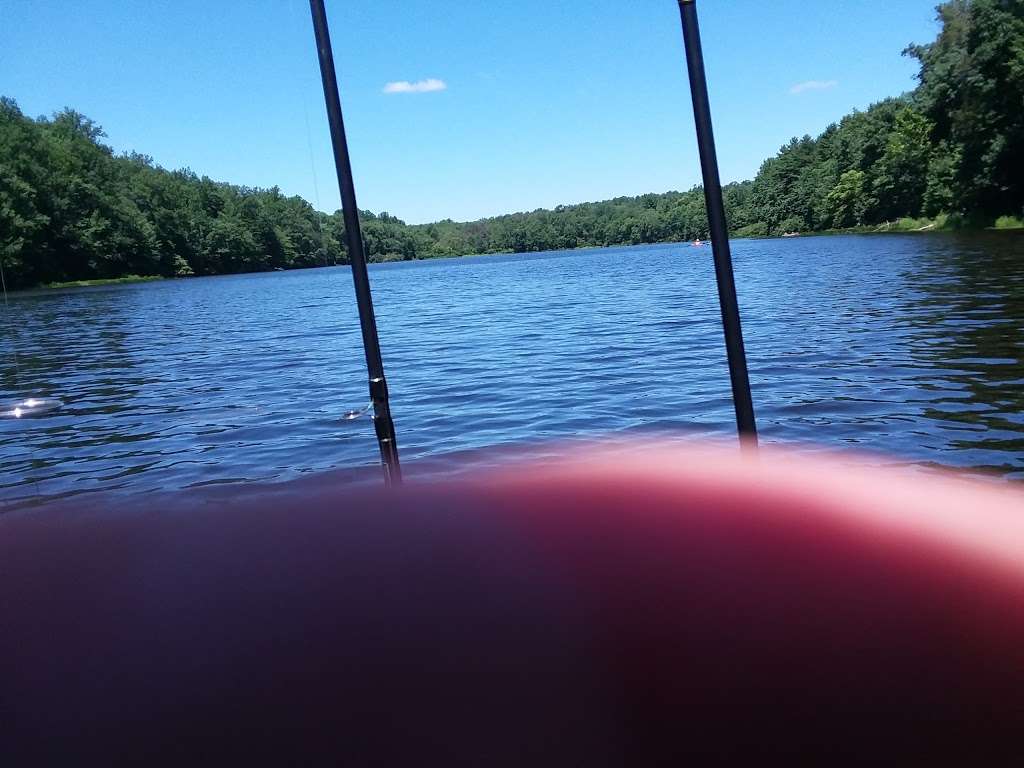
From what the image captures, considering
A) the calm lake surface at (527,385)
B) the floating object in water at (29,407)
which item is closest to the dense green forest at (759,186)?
the calm lake surface at (527,385)

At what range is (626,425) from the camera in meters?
10.5

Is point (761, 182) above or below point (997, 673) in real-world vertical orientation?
above

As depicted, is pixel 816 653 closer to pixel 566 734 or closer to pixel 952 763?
pixel 952 763

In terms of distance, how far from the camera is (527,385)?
46.5ft

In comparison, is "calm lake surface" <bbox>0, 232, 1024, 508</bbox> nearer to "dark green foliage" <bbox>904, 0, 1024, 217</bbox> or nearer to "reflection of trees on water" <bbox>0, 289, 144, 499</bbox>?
"reflection of trees on water" <bbox>0, 289, 144, 499</bbox>

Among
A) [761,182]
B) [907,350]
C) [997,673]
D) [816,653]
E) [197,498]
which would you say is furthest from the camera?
[761,182]

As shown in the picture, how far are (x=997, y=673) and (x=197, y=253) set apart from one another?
5486 inches

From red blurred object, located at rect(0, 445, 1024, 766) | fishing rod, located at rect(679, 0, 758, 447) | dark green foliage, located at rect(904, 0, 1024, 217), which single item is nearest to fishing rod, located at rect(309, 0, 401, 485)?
red blurred object, located at rect(0, 445, 1024, 766)

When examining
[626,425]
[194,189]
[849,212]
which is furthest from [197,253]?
[626,425]

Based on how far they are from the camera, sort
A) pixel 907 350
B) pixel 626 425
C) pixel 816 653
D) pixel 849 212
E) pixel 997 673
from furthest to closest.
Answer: pixel 849 212 → pixel 907 350 → pixel 626 425 → pixel 816 653 → pixel 997 673

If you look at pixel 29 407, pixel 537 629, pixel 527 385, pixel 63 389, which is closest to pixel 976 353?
pixel 527 385

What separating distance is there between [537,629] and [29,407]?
13435mm

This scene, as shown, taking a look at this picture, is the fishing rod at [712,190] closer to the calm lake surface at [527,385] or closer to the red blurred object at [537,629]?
the red blurred object at [537,629]

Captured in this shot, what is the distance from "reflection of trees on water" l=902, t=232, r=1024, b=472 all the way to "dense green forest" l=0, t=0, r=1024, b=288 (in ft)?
49.4
